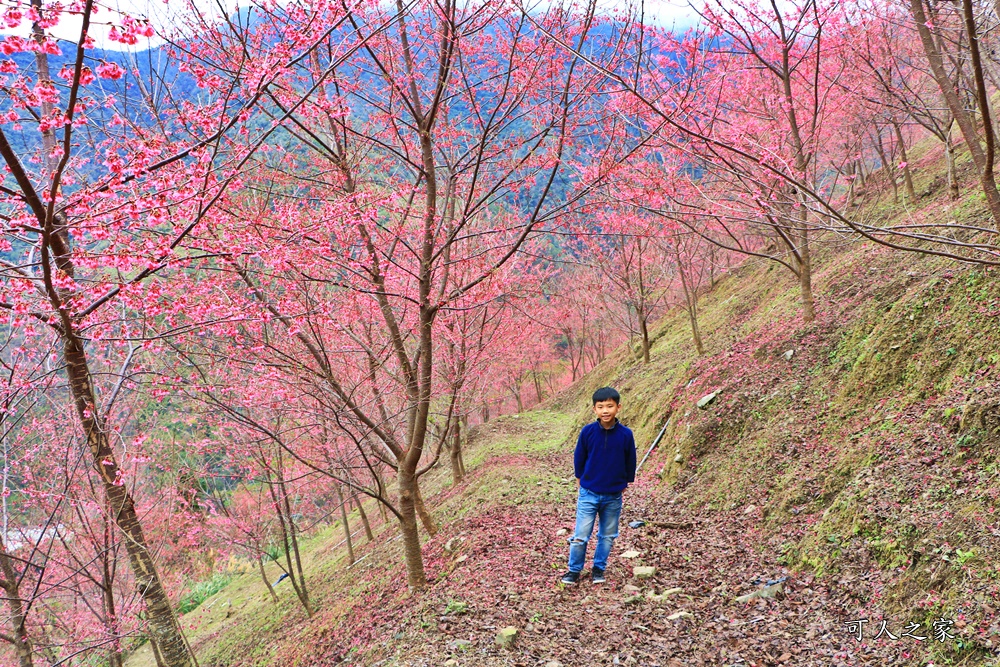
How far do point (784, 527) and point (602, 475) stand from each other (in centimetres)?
203

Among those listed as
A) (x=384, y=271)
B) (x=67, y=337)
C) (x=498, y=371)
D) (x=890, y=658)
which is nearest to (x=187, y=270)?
(x=67, y=337)

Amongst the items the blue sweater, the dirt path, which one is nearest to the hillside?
the dirt path

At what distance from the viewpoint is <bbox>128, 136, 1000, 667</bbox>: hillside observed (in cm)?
398

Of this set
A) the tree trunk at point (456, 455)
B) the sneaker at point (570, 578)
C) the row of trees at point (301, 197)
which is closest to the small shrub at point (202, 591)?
the row of trees at point (301, 197)

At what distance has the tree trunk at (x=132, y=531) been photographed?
4.80m

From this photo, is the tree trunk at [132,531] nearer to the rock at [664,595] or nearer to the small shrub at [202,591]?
the rock at [664,595]

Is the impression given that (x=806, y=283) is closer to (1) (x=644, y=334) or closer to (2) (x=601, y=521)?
(2) (x=601, y=521)

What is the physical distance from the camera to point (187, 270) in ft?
17.3

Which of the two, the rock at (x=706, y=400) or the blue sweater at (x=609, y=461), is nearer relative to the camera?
the blue sweater at (x=609, y=461)

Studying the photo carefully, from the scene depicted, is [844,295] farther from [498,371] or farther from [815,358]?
[498,371]

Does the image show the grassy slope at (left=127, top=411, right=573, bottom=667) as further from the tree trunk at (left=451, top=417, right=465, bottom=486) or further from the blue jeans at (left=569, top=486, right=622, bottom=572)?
the blue jeans at (left=569, top=486, right=622, bottom=572)

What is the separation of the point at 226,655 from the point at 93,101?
1152 cm

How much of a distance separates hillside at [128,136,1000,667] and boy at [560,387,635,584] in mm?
324

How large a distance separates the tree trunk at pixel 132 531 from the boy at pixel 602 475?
3.89 meters
